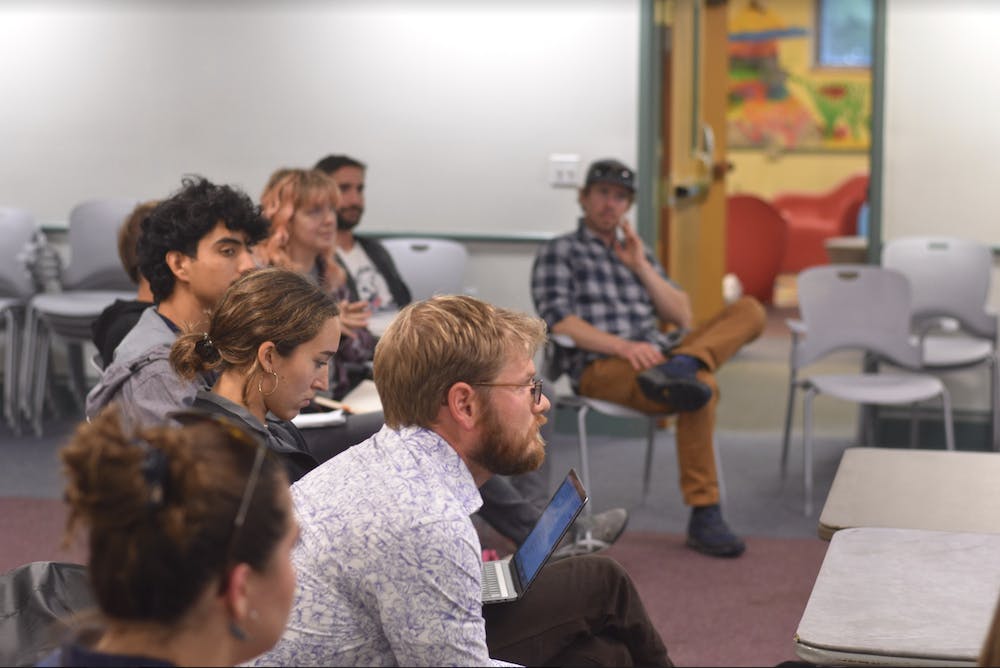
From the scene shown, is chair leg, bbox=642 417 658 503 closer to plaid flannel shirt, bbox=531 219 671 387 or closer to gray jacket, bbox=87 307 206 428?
plaid flannel shirt, bbox=531 219 671 387

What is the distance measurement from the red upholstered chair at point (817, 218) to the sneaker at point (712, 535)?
247 inches

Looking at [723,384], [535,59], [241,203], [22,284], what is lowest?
[723,384]

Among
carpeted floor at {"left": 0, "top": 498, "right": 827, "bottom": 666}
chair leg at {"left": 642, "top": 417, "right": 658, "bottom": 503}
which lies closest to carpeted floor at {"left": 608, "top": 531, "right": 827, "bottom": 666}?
carpeted floor at {"left": 0, "top": 498, "right": 827, "bottom": 666}

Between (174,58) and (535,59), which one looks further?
(174,58)

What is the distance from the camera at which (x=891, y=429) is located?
5598mm

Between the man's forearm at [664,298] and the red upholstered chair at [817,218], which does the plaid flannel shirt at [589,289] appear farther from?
the red upholstered chair at [817,218]

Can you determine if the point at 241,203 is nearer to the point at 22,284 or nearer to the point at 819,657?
the point at 819,657

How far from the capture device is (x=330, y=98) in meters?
6.06

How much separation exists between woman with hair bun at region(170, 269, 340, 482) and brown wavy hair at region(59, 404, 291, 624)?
1.12 m

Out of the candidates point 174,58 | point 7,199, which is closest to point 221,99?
point 174,58

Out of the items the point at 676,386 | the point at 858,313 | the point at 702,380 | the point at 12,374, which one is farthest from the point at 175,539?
the point at 12,374

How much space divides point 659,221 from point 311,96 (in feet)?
5.32

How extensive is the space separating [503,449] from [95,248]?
440cm

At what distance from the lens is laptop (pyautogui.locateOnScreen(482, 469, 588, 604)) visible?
7.18ft
